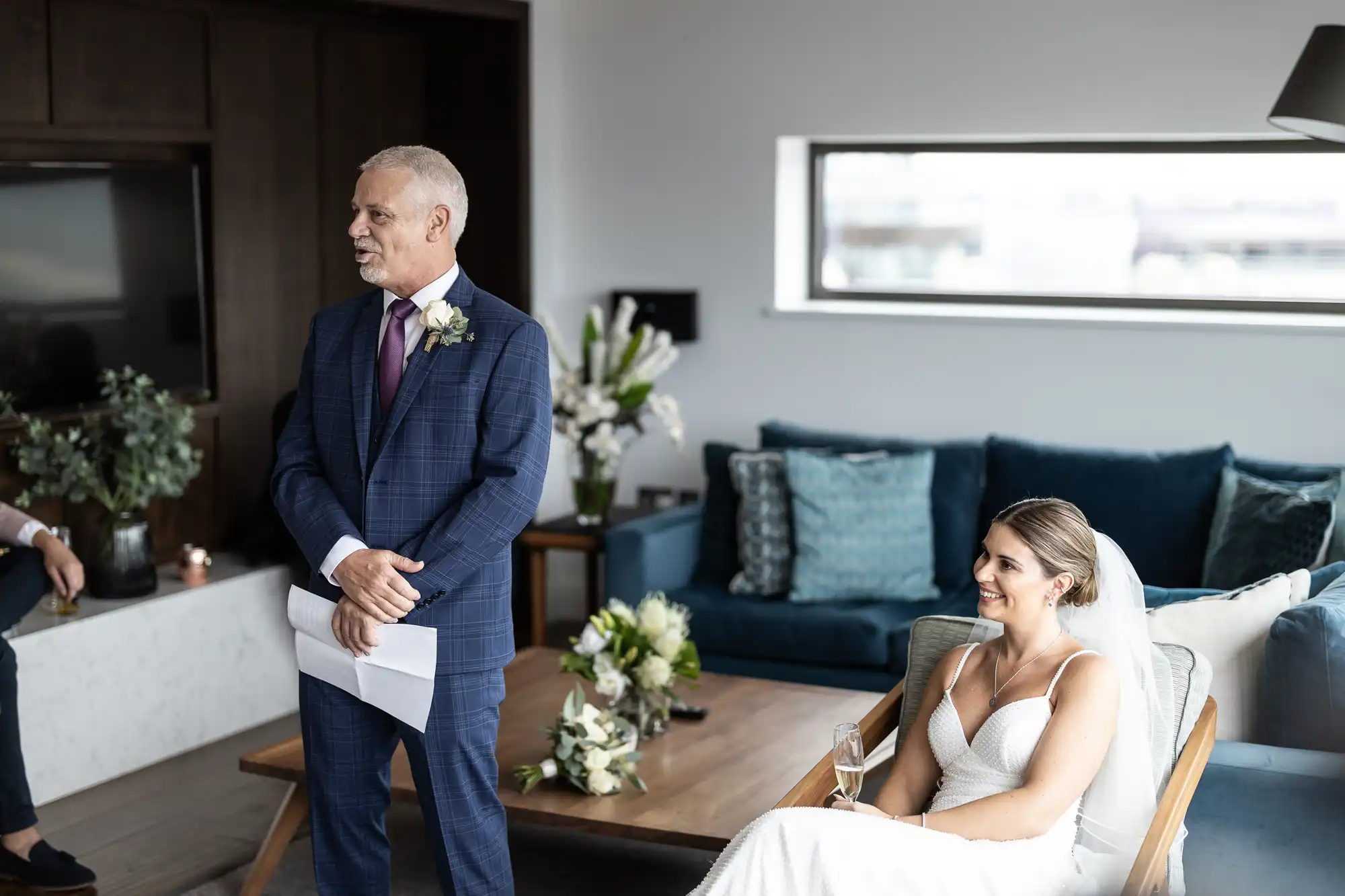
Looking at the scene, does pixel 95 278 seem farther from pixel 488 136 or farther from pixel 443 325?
pixel 443 325

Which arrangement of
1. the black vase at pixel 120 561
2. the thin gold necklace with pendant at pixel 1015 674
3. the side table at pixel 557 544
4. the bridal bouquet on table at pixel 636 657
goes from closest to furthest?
1. the thin gold necklace with pendant at pixel 1015 674
2. the bridal bouquet on table at pixel 636 657
3. the black vase at pixel 120 561
4. the side table at pixel 557 544

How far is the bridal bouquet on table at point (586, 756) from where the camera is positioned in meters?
3.39

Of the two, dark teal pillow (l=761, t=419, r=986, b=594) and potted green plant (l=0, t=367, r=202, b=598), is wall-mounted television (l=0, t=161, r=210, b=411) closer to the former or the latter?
potted green plant (l=0, t=367, r=202, b=598)

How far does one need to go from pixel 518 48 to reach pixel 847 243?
1.45 m

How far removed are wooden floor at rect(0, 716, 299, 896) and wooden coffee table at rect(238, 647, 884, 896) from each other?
0.34 meters

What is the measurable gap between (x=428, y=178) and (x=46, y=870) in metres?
2.03

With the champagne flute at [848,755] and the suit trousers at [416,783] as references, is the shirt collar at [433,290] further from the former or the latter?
the champagne flute at [848,755]

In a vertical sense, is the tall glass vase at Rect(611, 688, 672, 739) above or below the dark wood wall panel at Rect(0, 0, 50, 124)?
below

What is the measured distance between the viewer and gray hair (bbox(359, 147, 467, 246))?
2.82m

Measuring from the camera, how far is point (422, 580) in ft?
9.20

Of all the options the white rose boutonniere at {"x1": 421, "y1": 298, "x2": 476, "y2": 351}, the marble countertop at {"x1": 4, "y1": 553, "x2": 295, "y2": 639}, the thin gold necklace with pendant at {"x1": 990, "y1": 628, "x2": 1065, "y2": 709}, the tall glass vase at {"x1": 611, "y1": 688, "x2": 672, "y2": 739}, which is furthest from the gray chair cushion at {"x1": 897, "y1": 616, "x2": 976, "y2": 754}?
the marble countertop at {"x1": 4, "y1": 553, "x2": 295, "y2": 639}

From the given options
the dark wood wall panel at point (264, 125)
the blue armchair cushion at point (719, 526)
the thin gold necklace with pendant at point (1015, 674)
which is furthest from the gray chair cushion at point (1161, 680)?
the dark wood wall panel at point (264, 125)

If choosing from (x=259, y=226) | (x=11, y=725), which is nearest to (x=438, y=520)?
(x=11, y=725)

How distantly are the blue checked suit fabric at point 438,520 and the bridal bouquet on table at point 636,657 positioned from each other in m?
0.72
